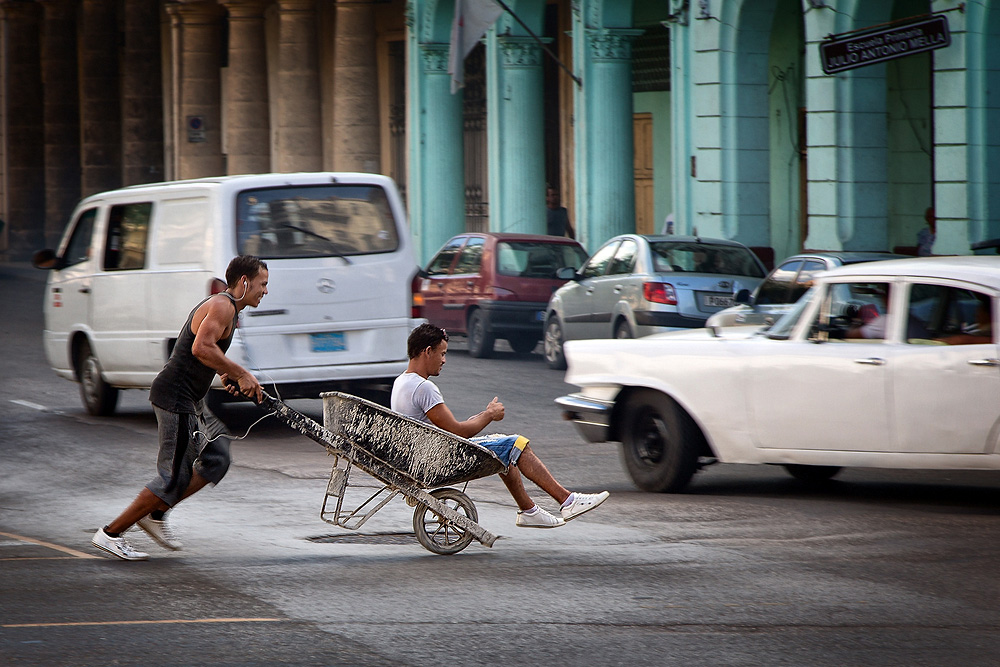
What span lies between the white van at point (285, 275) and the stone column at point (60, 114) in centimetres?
3391

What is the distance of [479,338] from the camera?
19609 millimetres

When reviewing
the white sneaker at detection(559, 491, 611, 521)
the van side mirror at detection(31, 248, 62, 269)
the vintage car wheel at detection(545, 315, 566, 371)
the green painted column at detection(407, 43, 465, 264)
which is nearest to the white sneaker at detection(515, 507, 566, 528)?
the white sneaker at detection(559, 491, 611, 521)

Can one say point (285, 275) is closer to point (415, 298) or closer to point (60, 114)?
point (415, 298)

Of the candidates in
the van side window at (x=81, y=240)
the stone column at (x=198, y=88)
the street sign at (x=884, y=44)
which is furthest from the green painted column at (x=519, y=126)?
the van side window at (x=81, y=240)

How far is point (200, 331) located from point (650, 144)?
22124 mm

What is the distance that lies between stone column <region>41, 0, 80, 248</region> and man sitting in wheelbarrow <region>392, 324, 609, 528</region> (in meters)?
39.6

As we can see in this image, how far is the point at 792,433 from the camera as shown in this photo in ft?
29.9

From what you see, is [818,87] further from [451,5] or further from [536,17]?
[451,5]

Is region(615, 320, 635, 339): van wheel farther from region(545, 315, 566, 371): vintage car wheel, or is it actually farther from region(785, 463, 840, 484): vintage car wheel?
region(785, 463, 840, 484): vintage car wheel

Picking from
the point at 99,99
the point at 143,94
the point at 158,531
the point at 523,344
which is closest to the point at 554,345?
the point at 523,344

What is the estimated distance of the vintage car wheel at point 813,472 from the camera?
32.8 feet

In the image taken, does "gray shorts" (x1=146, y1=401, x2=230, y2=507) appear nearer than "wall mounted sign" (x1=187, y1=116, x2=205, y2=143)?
Yes

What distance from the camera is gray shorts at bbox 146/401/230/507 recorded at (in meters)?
7.73

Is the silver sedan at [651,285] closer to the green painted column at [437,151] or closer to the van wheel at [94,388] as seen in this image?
the van wheel at [94,388]
